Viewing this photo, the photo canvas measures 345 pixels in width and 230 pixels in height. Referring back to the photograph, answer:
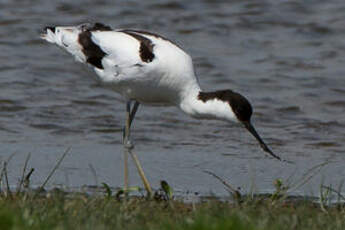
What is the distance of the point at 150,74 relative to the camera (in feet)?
22.3

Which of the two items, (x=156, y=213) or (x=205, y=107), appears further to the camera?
(x=205, y=107)

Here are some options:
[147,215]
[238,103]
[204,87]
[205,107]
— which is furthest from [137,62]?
[204,87]

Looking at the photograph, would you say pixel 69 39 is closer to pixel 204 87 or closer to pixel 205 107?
pixel 205 107

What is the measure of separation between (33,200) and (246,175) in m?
2.54

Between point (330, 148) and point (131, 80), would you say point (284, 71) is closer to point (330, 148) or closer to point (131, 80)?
point (330, 148)

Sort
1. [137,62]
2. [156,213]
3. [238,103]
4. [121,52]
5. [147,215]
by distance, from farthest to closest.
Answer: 1. [121,52]
2. [137,62]
3. [238,103]
4. [156,213]
5. [147,215]

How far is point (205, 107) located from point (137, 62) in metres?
0.61

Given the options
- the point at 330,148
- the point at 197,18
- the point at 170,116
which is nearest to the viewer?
the point at 330,148

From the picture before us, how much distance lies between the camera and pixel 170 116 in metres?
9.41

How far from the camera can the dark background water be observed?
759 centimetres

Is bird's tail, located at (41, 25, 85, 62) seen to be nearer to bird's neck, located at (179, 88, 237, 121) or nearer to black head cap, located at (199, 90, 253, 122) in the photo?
bird's neck, located at (179, 88, 237, 121)

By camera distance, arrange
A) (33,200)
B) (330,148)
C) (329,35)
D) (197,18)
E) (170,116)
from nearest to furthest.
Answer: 1. (33,200)
2. (330,148)
3. (170,116)
4. (329,35)
5. (197,18)

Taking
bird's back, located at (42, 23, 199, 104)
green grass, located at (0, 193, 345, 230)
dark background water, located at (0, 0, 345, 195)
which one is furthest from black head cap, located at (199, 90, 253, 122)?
green grass, located at (0, 193, 345, 230)

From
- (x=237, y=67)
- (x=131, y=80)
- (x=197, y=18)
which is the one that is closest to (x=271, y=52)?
(x=237, y=67)
